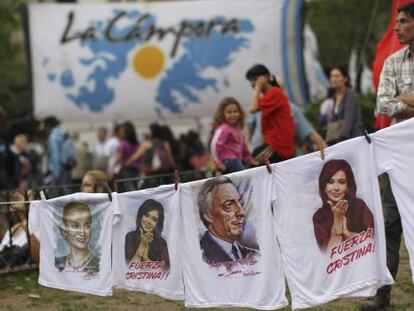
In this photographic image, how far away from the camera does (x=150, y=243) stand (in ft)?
21.8

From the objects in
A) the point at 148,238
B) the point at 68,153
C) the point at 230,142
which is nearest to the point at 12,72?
the point at 68,153

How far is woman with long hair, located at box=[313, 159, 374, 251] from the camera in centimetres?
591

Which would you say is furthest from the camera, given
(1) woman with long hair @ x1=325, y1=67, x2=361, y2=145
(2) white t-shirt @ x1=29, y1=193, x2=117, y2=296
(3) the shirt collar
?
(1) woman with long hair @ x1=325, y1=67, x2=361, y2=145

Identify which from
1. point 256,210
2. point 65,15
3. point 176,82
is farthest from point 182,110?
point 256,210

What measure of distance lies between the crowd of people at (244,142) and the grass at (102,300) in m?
0.45

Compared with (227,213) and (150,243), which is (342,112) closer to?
(150,243)

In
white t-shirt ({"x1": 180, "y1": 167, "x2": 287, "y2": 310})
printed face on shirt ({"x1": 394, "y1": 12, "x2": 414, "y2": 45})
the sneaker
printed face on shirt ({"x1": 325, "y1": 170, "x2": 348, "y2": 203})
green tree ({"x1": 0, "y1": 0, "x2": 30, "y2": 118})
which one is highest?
green tree ({"x1": 0, "y1": 0, "x2": 30, "y2": 118})

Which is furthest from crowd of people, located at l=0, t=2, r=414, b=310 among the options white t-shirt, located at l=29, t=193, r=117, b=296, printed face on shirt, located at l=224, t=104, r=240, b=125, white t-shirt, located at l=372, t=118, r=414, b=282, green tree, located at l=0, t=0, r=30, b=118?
green tree, located at l=0, t=0, r=30, b=118

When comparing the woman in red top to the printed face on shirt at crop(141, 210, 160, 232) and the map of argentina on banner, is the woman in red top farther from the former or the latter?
the map of argentina on banner

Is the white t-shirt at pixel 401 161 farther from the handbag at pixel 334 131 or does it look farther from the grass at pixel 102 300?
the handbag at pixel 334 131

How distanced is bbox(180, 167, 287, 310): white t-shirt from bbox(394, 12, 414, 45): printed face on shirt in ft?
4.59

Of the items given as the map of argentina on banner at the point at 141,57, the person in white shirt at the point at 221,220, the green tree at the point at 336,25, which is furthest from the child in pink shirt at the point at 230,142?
the green tree at the point at 336,25

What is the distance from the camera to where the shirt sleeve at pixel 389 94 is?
20.8 ft

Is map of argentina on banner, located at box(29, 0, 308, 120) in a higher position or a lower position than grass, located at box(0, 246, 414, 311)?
higher
